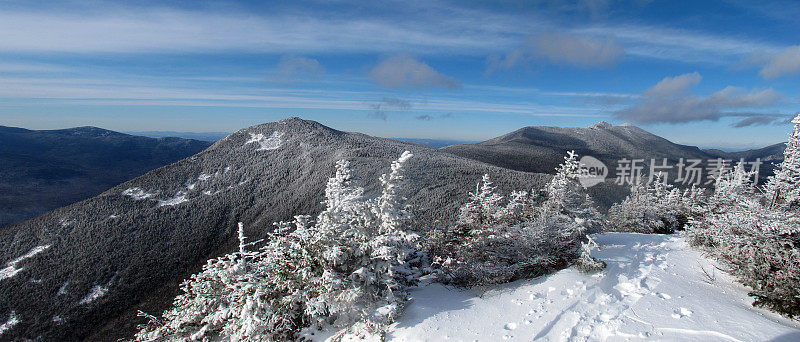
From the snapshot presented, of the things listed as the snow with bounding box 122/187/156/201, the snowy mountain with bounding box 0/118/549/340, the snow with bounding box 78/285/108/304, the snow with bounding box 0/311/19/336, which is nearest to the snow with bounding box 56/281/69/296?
the snowy mountain with bounding box 0/118/549/340

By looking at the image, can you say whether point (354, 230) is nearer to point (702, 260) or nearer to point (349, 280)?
point (349, 280)

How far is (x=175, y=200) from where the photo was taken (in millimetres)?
103812

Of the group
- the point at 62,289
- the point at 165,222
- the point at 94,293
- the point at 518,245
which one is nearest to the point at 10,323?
the point at 62,289

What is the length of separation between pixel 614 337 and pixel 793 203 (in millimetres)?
13180

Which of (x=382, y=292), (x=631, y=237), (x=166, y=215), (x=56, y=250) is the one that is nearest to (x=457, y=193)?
(x=631, y=237)

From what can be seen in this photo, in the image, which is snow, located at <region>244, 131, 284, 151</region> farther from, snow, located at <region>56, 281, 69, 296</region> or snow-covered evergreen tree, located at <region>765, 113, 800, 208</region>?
snow-covered evergreen tree, located at <region>765, 113, 800, 208</region>

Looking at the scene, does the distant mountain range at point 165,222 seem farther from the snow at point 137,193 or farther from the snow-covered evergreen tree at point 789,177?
the snow-covered evergreen tree at point 789,177

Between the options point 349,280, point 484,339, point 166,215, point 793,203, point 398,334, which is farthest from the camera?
point 166,215

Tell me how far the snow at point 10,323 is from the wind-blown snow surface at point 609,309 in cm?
9242

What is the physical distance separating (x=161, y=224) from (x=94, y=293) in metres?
25.9

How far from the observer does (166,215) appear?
94.1m

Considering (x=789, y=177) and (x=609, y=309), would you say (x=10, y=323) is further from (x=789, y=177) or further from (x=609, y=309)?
(x=789, y=177)

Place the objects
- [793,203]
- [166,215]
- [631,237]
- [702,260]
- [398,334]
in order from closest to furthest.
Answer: [398,334] → [702,260] → [793,203] → [631,237] → [166,215]

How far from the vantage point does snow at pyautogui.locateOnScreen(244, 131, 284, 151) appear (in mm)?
138812
